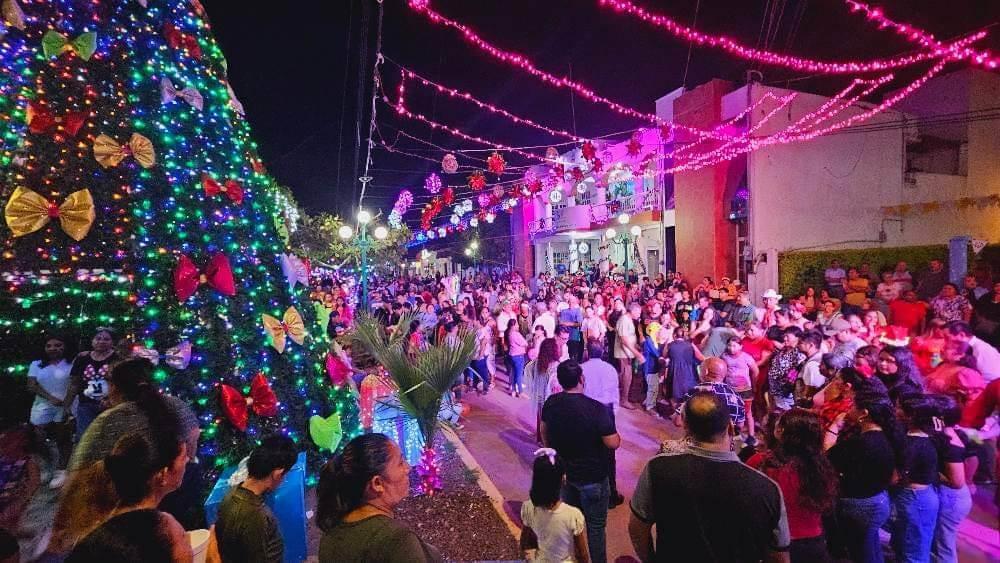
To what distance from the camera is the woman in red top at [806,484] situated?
2859 millimetres

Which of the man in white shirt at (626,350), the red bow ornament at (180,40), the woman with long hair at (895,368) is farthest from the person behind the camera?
the man in white shirt at (626,350)

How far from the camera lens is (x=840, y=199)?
655 inches

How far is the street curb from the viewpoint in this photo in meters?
4.53

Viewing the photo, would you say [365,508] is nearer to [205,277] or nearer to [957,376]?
[205,277]

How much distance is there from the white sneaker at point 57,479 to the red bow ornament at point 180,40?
14.7 feet

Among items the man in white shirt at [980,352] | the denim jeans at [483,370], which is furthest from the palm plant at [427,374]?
the man in white shirt at [980,352]

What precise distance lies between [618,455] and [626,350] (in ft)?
8.46

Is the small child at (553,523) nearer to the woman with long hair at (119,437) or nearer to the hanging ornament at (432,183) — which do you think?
the woman with long hair at (119,437)

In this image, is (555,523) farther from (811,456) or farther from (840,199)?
(840,199)

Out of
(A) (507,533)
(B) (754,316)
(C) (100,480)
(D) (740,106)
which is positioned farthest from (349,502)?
(D) (740,106)

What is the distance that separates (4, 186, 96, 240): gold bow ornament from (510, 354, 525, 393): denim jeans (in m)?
6.71

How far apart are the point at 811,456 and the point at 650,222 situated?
19854mm

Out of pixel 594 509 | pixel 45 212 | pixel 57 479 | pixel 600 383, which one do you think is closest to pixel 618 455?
pixel 600 383

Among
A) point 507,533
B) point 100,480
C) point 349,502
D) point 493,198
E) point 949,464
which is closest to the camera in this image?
point 349,502
